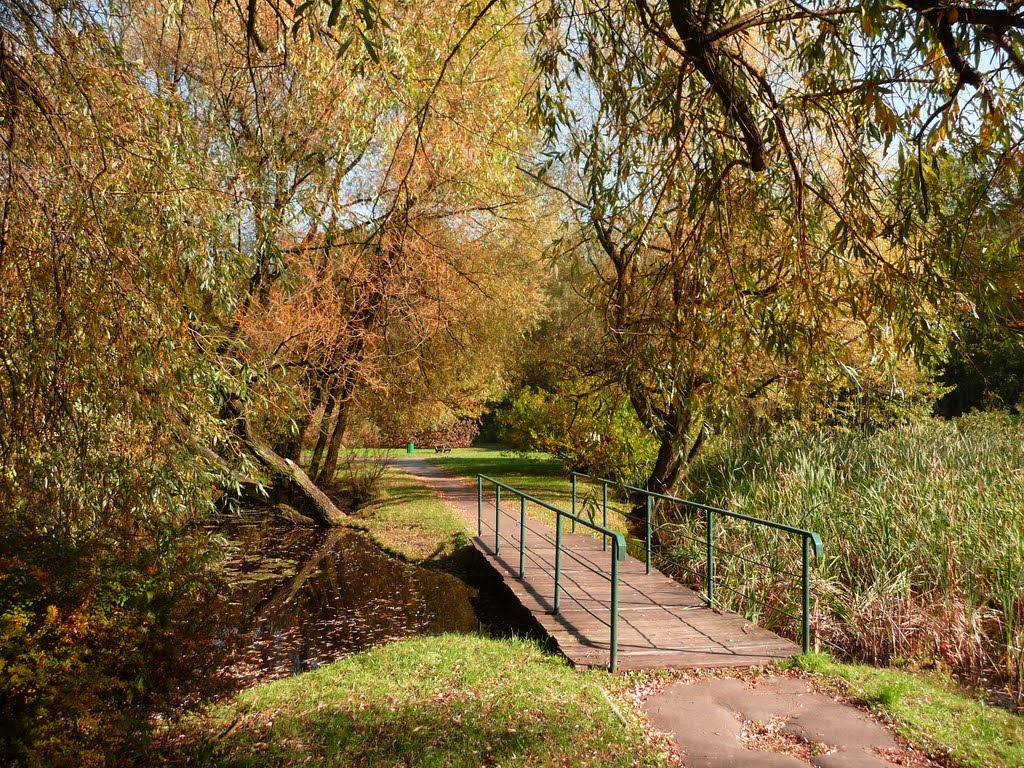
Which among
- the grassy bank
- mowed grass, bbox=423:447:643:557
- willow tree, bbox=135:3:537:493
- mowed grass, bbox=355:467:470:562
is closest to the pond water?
mowed grass, bbox=355:467:470:562

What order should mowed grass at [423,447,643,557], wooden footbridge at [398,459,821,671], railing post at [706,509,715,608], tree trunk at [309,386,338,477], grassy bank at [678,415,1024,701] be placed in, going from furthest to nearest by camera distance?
tree trunk at [309,386,338,477] → mowed grass at [423,447,643,557] → railing post at [706,509,715,608] → grassy bank at [678,415,1024,701] → wooden footbridge at [398,459,821,671]

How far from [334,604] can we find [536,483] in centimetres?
1103

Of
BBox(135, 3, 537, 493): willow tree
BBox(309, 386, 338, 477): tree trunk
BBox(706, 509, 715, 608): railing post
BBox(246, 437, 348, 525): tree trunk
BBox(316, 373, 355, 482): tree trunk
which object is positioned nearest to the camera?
BBox(135, 3, 537, 493): willow tree

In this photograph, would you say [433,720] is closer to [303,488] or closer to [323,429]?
[303,488]

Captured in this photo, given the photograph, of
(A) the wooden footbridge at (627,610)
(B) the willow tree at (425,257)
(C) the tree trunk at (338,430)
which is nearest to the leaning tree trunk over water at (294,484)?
(B) the willow tree at (425,257)

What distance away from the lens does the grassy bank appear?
6625 millimetres

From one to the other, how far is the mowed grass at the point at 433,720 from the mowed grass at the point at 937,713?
1.55 meters

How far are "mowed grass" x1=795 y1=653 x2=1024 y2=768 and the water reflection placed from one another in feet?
13.9

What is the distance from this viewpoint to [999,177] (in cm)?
443

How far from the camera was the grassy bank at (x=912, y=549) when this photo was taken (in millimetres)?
6625

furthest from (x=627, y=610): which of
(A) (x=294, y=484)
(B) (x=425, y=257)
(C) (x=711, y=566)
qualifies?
(A) (x=294, y=484)

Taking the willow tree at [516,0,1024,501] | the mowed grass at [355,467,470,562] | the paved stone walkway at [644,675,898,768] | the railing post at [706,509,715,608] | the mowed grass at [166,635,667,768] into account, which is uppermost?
the willow tree at [516,0,1024,501]

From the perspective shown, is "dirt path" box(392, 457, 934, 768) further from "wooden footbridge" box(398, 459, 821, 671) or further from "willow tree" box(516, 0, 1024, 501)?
"willow tree" box(516, 0, 1024, 501)

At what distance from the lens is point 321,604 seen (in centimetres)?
994
